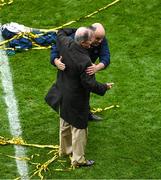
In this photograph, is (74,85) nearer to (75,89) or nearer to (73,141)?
(75,89)

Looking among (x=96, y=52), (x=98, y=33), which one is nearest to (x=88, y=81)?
(x=98, y=33)

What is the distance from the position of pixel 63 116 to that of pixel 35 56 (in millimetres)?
3918

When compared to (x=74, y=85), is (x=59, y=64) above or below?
above

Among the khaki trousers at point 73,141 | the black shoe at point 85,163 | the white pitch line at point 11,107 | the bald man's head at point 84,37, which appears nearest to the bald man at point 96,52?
the bald man's head at point 84,37

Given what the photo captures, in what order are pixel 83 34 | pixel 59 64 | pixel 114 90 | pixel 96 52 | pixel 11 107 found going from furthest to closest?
pixel 114 90 < pixel 11 107 < pixel 96 52 < pixel 59 64 < pixel 83 34

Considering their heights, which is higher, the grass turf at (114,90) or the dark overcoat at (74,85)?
the dark overcoat at (74,85)

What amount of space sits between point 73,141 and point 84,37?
1609 millimetres

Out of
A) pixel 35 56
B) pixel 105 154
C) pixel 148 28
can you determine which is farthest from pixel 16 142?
pixel 148 28

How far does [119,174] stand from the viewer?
9.20m

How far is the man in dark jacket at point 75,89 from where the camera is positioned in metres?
8.46

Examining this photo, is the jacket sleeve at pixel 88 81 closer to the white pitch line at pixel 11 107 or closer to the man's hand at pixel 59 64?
the man's hand at pixel 59 64

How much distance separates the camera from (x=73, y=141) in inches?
358

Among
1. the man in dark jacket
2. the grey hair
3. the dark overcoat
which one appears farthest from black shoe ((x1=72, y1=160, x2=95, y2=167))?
the grey hair

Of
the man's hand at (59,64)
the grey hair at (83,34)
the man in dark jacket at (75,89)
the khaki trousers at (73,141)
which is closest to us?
the grey hair at (83,34)
